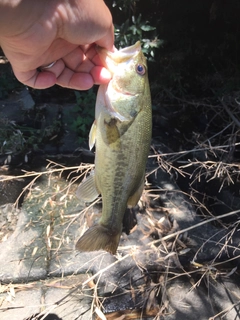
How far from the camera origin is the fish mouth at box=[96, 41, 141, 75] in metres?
2.38

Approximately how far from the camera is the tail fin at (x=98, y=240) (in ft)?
8.55

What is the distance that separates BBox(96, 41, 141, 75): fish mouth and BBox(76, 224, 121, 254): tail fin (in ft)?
3.39

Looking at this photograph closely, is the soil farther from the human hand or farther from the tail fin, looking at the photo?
the human hand

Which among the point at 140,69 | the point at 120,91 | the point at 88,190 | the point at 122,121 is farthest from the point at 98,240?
the point at 140,69

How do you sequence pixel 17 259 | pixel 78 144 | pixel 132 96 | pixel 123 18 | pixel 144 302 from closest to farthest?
pixel 132 96 → pixel 144 302 → pixel 17 259 → pixel 78 144 → pixel 123 18

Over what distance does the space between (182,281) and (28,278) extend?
133cm

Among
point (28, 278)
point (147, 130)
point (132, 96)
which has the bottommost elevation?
point (28, 278)

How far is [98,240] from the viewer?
2615 mm

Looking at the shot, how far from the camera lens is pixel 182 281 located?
3.45 metres

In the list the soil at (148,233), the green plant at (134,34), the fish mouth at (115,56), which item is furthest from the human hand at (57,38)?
the green plant at (134,34)

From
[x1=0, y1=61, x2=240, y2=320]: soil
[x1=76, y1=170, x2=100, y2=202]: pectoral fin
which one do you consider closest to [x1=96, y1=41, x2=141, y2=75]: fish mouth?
[x1=76, y1=170, x2=100, y2=202]: pectoral fin

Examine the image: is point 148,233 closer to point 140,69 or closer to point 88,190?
point 88,190

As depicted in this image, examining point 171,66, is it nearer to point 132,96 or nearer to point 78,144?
point 78,144

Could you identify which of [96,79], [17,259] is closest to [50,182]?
[17,259]
